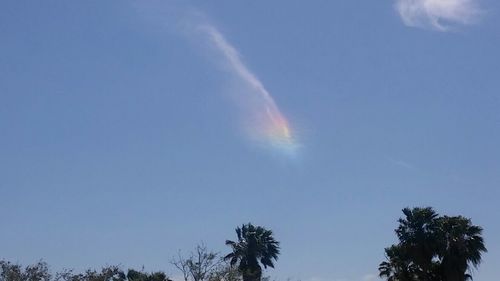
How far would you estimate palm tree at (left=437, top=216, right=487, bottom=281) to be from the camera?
159ft

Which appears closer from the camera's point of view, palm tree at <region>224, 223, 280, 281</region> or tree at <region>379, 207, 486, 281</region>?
tree at <region>379, 207, 486, 281</region>

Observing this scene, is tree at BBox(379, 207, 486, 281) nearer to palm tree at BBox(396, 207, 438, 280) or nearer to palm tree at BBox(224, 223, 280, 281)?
palm tree at BBox(396, 207, 438, 280)

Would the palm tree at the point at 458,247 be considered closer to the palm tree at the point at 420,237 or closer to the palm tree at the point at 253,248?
the palm tree at the point at 420,237

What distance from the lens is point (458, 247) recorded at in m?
48.8

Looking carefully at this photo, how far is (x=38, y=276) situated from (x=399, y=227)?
23.1 metres

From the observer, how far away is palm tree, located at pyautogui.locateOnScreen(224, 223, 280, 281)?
59.1 m

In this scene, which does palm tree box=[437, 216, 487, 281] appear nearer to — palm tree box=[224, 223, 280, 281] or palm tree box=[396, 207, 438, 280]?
palm tree box=[396, 207, 438, 280]

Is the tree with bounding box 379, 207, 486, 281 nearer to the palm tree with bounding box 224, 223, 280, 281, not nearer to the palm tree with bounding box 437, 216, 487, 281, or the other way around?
the palm tree with bounding box 437, 216, 487, 281

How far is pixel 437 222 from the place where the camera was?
5066 cm

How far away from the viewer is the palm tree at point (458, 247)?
1907 inches

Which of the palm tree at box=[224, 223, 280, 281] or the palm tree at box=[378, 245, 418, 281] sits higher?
the palm tree at box=[224, 223, 280, 281]

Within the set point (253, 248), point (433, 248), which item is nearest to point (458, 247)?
point (433, 248)

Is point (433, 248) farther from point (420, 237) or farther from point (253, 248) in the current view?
point (253, 248)

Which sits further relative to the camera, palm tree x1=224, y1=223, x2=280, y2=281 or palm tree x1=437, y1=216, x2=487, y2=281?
palm tree x1=224, y1=223, x2=280, y2=281
